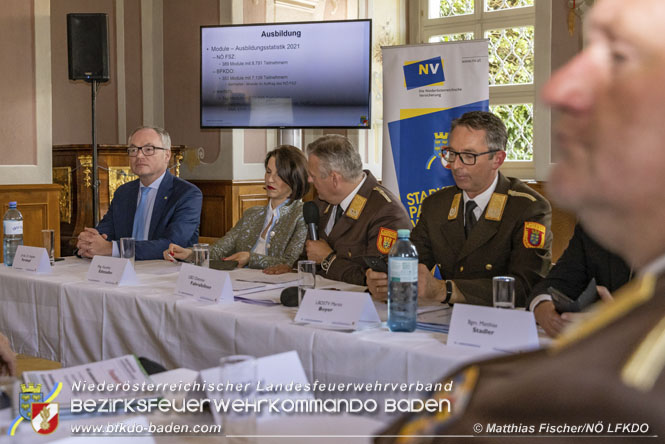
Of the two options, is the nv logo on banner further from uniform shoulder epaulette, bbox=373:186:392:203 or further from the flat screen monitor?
uniform shoulder epaulette, bbox=373:186:392:203

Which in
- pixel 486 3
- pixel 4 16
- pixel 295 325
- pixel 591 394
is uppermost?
pixel 486 3

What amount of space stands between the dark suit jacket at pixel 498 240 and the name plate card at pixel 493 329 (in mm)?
599

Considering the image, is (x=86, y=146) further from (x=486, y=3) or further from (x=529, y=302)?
(x=529, y=302)

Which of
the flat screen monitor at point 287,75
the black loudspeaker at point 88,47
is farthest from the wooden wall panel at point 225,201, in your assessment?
the black loudspeaker at point 88,47

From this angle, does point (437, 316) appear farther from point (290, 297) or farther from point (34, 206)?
point (34, 206)

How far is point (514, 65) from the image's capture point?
7070 mm

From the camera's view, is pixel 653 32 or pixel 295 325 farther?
pixel 295 325

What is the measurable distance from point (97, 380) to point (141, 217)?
2537 mm

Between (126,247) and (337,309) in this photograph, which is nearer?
(337,309)

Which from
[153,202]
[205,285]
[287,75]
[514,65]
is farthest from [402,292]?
[514,65]

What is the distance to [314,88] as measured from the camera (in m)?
5.72

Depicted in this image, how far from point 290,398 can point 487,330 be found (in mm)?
667

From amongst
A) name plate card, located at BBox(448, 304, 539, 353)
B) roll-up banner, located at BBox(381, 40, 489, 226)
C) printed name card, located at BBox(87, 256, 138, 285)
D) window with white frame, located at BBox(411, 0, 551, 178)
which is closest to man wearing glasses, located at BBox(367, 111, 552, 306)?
name plate card, located at BBox(448, 304, 539, 353)

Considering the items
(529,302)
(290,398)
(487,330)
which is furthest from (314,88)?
(290,398)
